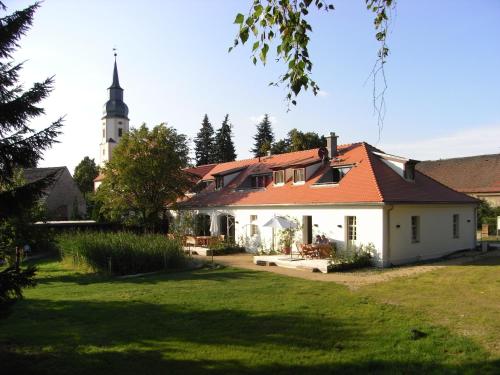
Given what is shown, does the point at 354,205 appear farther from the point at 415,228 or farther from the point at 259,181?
the point at 259,181

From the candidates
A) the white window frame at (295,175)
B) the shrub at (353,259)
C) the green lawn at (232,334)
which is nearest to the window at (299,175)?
the white window frame at (295,175)

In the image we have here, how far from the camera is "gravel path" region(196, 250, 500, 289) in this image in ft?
55.4

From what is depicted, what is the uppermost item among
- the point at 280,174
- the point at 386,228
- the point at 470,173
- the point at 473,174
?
the point at 470,173

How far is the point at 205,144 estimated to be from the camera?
229ft

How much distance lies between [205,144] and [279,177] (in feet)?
140

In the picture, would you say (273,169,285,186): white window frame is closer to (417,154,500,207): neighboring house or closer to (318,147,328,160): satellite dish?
(318,147,328,160): satellite dish

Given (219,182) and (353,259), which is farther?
(219,182)

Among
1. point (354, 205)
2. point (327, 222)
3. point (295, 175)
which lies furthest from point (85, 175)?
point (354, 205)

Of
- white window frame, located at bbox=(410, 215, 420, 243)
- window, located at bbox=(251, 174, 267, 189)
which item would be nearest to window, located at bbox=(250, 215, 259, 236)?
window, located at bbox=(251, 174, 267, 189)

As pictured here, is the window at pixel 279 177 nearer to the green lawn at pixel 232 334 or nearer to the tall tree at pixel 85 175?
the green lawn at pixel 232 334

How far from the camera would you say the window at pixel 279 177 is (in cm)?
2830

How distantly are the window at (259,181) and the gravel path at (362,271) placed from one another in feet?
23.3

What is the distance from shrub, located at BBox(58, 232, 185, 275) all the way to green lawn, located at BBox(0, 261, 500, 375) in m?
5.22

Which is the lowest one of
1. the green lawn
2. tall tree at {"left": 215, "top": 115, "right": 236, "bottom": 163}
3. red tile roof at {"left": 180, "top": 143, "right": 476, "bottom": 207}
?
the green lawn
